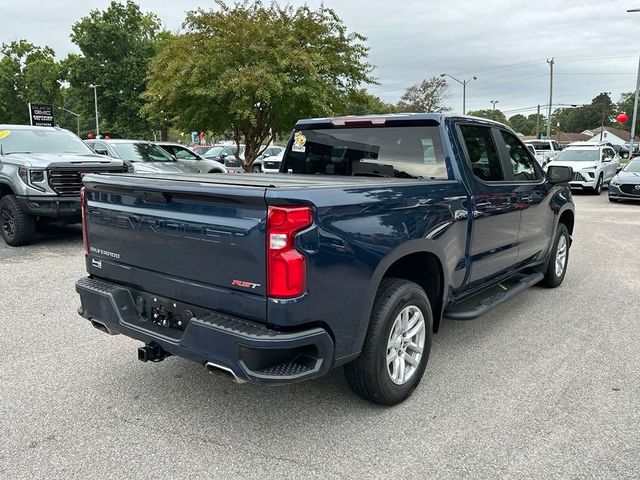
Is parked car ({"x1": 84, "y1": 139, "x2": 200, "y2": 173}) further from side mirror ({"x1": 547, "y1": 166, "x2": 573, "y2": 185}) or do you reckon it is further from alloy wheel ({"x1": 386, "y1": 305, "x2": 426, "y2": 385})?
alloy wheel ({"x1": 386, "y1": 305, "x2": 426, "y2": 385})

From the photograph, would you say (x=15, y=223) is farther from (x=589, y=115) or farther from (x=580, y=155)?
(x=589, y=115)

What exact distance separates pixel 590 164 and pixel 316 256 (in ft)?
61.8

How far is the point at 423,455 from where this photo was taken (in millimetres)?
2869

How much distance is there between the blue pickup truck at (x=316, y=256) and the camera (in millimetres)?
2611

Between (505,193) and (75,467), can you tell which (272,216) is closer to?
(75,467)

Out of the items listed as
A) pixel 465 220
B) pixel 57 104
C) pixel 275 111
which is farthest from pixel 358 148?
pixel 57 104

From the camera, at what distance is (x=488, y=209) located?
4203 millimetres

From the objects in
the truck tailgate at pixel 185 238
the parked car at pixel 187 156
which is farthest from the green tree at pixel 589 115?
the truck tailgate at pixel 185 238

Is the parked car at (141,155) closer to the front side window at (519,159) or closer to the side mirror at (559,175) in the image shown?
the front side window at (519,159)

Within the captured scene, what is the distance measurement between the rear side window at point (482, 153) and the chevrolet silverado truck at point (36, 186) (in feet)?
20.2

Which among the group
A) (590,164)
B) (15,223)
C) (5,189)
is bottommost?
(15,223)

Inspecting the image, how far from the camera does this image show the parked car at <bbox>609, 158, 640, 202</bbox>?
15258mm

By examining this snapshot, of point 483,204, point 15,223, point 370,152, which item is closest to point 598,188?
point 483,204

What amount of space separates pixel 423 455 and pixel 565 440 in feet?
2.78
